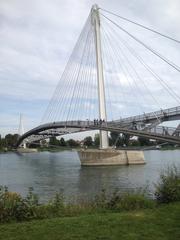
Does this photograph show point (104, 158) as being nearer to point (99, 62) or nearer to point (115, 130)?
point (115, 130)

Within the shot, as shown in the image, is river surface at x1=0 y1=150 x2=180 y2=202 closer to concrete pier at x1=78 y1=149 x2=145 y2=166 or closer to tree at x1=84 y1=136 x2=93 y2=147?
concrete pier at x1=78 y1=149 x2=145 y2=166

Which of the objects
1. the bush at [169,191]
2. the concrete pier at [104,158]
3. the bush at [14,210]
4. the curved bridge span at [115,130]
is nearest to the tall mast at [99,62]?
the curved bridge span at [115,130]

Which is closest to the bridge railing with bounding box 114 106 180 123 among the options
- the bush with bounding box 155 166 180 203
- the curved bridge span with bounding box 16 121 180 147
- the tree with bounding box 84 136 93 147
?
the curved bridge span with bounding box 16 121 180 147

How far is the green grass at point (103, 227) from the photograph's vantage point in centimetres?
807

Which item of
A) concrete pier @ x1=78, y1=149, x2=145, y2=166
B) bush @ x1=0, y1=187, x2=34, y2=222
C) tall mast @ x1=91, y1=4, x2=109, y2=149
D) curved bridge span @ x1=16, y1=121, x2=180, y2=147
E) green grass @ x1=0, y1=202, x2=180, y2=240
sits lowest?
green grass @ x1=0, y1=202, x2=180, y2=240

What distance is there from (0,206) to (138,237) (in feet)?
12.9

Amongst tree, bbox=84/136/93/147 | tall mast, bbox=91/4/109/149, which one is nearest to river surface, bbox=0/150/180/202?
tall mast, bbox=91/4/109/149

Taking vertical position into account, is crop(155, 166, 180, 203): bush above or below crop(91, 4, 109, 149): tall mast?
below

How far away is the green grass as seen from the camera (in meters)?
8.07

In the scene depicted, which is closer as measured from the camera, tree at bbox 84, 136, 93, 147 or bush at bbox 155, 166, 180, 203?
bush at bbox 155, 166, 180, 203

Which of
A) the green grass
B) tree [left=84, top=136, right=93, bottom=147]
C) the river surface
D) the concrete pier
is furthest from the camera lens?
tree [left=84, top=136, right=93, bottom=147]

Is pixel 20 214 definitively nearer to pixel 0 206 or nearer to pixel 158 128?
pixel 0 206

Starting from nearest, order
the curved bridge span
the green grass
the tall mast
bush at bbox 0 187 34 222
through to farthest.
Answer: the green grass
bush at bbox 0 187 34 222
the curved bridge span
the tall mast

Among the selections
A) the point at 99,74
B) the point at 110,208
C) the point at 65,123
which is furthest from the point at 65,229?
the point at 65,123
